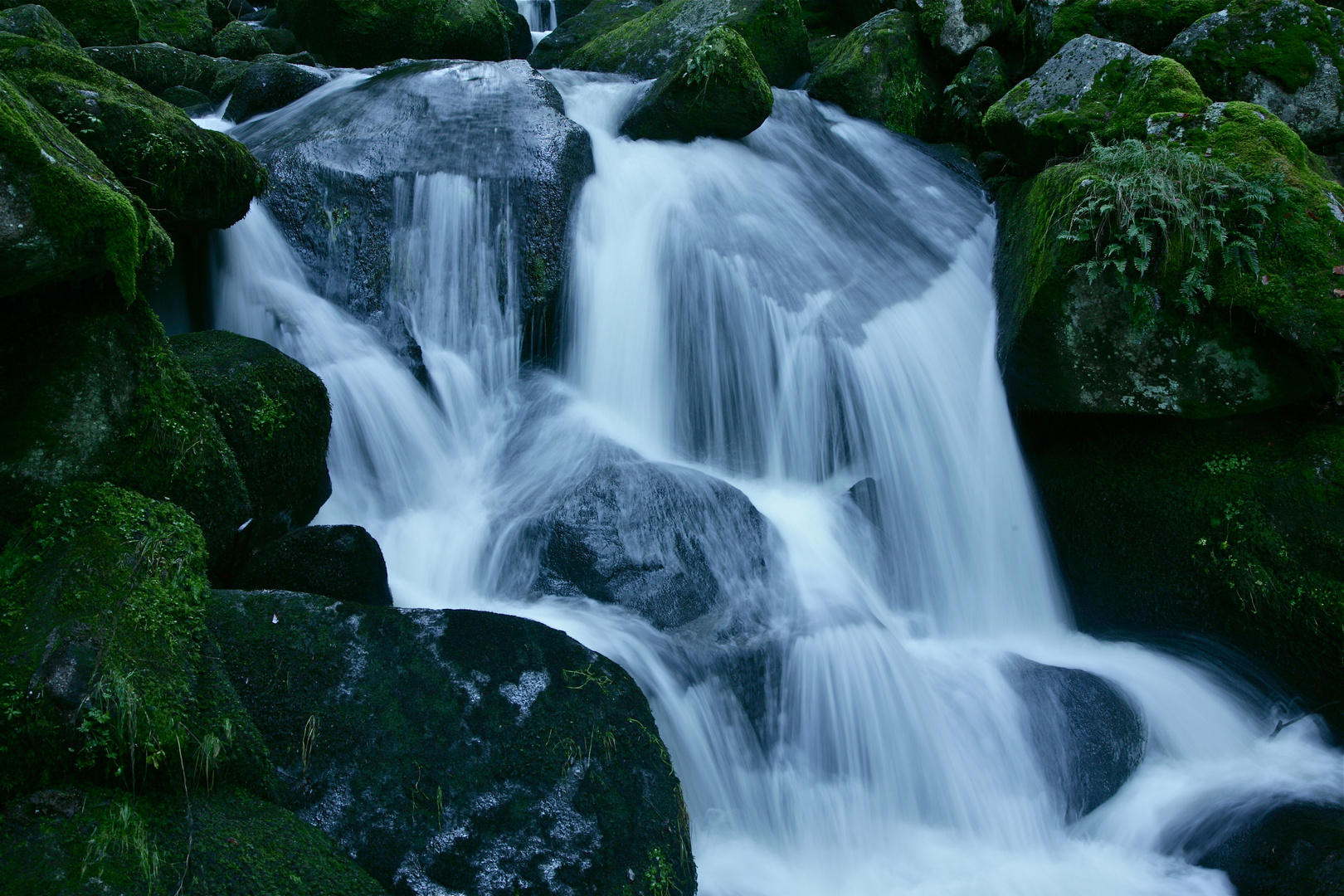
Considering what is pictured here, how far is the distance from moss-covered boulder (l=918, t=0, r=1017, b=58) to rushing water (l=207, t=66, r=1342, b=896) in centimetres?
264

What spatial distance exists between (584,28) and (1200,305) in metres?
9.54

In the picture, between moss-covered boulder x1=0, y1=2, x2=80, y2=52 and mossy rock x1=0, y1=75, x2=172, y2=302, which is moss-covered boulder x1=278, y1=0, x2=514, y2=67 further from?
mossy rock x1=0, y1=75, x2=172, y2=302

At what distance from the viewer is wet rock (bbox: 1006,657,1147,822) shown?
4.78 meters

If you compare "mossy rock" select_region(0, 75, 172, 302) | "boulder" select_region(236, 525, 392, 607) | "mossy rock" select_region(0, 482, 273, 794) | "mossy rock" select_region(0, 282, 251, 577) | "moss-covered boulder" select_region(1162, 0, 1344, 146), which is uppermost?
"moss-covered boulder" select_region(1162, 0, 1344, 146)

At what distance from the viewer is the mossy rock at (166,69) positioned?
9555 mm

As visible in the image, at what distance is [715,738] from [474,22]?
9532 mm

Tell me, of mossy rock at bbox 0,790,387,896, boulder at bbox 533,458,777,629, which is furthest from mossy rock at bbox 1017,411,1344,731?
mossy rock at bbox 0,790,387,896

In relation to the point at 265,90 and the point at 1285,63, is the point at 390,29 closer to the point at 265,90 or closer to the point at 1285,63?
the point at 265,90

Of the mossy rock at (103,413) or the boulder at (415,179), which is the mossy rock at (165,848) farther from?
the boulder at (415,179)

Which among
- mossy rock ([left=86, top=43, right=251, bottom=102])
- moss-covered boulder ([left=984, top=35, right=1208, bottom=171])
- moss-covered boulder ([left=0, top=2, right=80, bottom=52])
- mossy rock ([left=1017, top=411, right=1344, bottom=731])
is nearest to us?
mossy rock ([left=1017, top=411, right=1344, bottom=731])

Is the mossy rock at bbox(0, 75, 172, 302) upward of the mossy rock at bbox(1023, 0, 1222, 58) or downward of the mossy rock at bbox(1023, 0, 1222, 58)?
downward

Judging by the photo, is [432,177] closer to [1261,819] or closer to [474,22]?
[474,22]

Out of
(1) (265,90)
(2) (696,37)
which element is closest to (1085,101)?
(2) (696,37)

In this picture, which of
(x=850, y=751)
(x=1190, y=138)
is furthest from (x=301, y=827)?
(x=1190, y=138)
